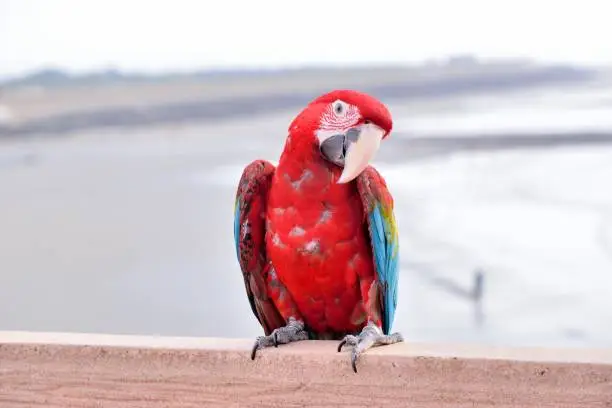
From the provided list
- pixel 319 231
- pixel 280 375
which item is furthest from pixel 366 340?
pixel 319 231

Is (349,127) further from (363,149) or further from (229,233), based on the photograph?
(229,233)

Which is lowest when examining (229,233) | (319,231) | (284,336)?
(229,233)

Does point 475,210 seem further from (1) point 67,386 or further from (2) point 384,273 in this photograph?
(1) point 67,386

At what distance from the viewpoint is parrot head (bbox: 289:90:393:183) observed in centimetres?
97

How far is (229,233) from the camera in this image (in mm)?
2512

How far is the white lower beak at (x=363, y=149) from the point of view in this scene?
3.16 ft

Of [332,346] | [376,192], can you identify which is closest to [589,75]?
[376,192]

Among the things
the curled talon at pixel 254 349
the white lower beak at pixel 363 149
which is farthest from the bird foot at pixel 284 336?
the white lower beak at pixel 363 149

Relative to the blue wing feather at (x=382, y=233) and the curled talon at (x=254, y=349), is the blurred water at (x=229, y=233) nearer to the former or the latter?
the blue wing feather at (x=382, y=233)

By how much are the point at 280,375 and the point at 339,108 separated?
0.34 m

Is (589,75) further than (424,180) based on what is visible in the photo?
No

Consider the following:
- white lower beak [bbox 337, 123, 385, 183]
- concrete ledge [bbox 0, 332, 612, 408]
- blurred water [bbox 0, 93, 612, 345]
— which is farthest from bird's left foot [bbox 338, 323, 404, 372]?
blurred water [bbox 0, 93, 612, 345]

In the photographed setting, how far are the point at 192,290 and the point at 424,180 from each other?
78 centimetres

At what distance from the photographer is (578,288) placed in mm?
2213
